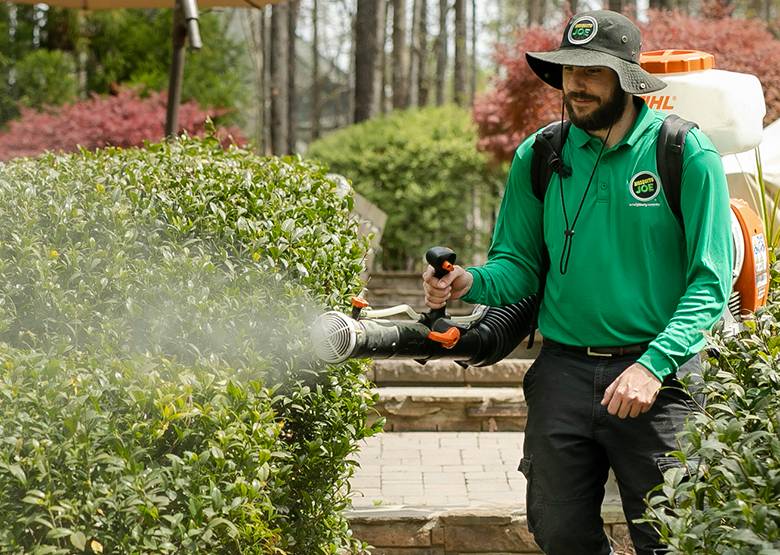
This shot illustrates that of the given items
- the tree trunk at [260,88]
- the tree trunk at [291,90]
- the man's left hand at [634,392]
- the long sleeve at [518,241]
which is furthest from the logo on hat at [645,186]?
the tree trunk at [291,90]

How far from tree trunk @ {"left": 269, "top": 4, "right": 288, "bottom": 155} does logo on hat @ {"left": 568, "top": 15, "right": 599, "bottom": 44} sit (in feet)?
56.7

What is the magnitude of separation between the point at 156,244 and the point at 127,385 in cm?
101

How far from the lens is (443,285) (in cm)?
334

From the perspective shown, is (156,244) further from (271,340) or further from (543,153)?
(543,153)

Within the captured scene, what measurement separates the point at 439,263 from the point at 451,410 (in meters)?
3.58

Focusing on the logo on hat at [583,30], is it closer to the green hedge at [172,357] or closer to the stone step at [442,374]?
the green hedge at [172,357]

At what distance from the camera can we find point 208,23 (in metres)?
21.4

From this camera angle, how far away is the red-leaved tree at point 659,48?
381 inches

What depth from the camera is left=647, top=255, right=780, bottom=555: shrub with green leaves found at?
218cm

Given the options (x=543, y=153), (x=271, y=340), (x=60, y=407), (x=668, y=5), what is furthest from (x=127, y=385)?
(x=668, y=5)

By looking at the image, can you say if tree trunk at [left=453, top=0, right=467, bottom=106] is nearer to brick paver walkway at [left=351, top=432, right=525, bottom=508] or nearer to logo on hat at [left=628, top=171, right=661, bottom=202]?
brick paver walkway at [left=351, top=432, right=525, bottom=508]

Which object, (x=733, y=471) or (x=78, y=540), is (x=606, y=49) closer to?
(x=733, y=471)

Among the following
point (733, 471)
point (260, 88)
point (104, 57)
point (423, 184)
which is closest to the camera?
point (733, 471)

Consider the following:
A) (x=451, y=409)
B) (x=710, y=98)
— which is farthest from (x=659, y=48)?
(x=710, y=98)
